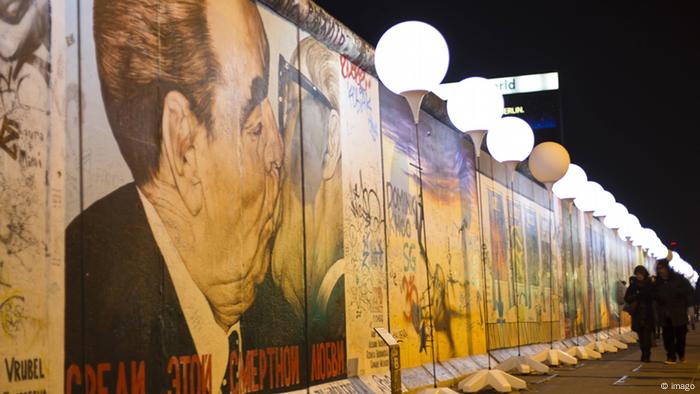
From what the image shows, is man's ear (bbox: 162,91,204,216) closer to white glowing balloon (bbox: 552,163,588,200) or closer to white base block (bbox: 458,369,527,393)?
white base block (bbox: 458,369,527,393)

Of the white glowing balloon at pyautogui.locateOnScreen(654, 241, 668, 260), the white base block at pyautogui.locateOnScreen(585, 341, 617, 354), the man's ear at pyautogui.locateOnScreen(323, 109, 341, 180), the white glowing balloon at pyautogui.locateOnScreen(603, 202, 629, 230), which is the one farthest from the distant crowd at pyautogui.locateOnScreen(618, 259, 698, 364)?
the white glowing balloon at pyautogui.locateOnScreen(654, 241, 668, 260)

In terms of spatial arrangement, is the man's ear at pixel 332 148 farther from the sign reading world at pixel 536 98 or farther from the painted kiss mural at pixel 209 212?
the sign reading world at pixel 536 98

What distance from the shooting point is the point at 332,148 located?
8.62 metres

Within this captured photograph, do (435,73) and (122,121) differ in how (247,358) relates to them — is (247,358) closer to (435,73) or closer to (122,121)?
(122,121)

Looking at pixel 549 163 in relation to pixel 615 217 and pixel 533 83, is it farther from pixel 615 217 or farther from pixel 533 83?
pixel 533 83

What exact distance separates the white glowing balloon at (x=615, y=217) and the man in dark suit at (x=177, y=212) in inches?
747

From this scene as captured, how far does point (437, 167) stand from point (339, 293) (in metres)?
4.09

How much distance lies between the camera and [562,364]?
14.9 m

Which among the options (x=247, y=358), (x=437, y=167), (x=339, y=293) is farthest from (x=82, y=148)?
(x=437, y=167)

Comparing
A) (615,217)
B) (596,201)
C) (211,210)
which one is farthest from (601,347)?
(211,210)

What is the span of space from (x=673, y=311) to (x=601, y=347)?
3.15 meters

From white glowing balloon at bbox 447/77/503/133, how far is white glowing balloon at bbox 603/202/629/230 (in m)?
14.3

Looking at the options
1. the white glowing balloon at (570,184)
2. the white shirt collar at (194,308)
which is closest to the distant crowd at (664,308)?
the white glowing balloon at (570,184)

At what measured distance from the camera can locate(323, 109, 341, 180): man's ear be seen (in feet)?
27.8
